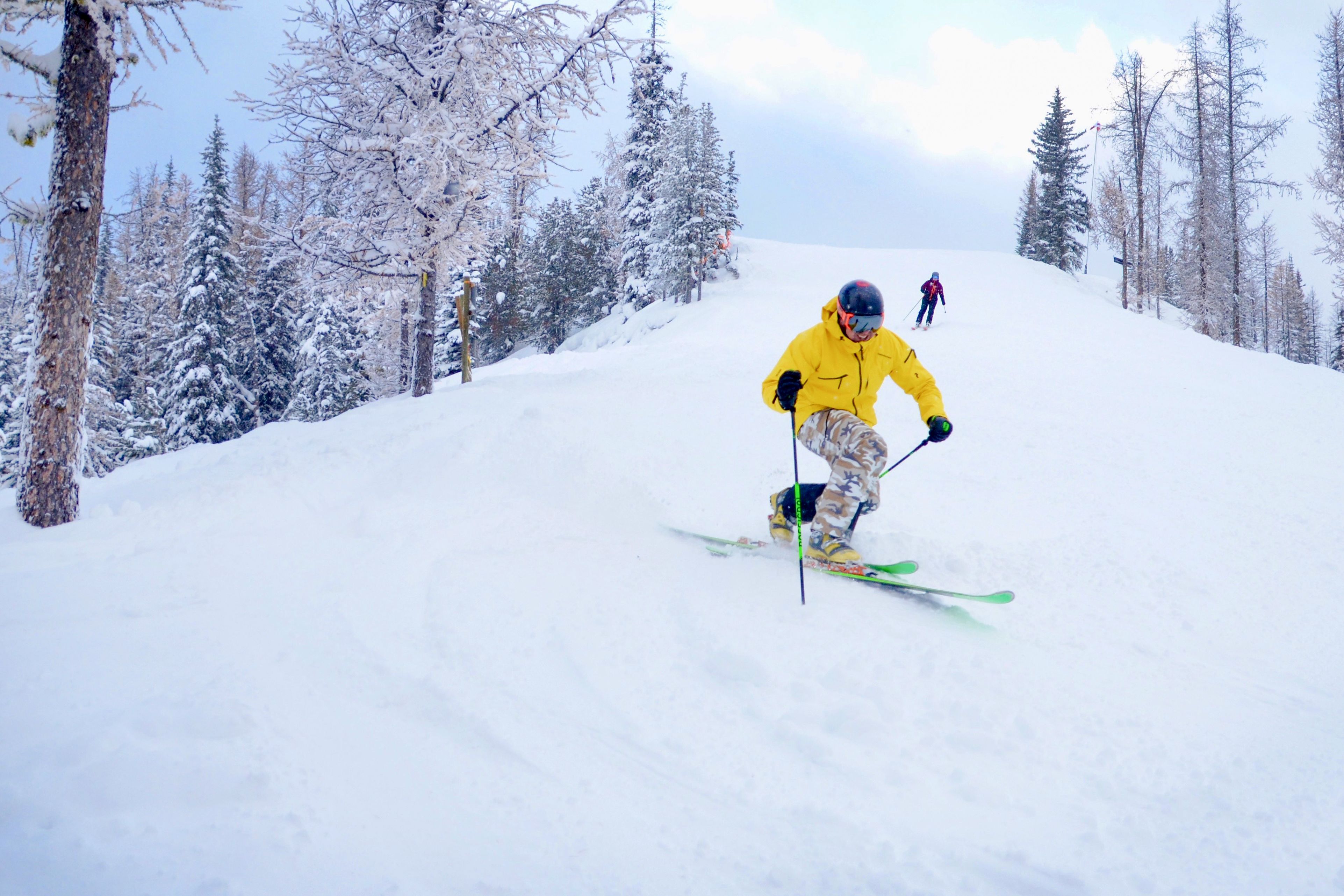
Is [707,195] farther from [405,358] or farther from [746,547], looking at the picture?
[746,547]

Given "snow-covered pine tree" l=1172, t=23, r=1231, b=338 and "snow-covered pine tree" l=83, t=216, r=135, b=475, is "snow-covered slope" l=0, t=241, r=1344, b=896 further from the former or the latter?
"snow-covered pine tree" l=1172, t=23, r=1231, b=338

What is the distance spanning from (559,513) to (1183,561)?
15.8 ft

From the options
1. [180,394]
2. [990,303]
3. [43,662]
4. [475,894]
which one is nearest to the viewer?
[475,894]

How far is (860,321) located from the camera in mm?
4371

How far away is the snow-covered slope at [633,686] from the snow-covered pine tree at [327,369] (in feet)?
68.2

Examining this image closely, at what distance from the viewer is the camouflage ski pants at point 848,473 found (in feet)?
14.4

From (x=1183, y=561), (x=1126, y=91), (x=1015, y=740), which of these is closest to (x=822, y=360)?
(x=1015, y=740)

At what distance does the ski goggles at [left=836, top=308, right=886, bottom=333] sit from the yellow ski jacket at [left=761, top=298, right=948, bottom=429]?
7 cm

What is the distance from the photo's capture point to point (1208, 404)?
1009cm

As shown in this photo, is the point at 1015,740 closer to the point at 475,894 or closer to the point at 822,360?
the point at 475,894

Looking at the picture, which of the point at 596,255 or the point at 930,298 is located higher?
the point at 596,255

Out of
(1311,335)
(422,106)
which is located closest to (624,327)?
(422,106)

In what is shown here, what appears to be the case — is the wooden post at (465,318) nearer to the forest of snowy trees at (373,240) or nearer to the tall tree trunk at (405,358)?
the forest of snowy trees at (373,240)

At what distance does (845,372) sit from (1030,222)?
57225mm
